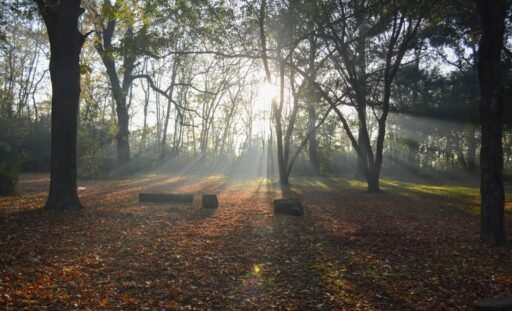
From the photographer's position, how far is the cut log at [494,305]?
14.7 ft

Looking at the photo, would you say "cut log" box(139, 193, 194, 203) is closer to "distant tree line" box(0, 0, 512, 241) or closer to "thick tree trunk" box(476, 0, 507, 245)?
"distant tree line" box(0, 0, 512, 241)

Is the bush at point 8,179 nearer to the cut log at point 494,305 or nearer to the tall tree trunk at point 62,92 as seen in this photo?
the tall tree trunk at point 62,92

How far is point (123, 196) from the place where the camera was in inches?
620

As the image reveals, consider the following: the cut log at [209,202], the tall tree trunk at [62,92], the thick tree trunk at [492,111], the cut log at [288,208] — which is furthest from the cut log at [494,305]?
the tall tree trunk at [62,92]

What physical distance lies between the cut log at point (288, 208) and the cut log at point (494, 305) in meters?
7.30

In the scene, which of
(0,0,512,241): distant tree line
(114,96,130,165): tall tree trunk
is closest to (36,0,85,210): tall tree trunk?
(0,0,512,241): distant tree line

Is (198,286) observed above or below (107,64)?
below

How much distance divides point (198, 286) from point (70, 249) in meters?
3.04

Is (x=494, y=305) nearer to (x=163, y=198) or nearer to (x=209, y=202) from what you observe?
(x=209, y=202)

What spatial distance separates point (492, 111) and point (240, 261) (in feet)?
18.5

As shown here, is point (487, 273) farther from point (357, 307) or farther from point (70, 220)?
point (70, 220)

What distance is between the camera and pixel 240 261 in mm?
7035

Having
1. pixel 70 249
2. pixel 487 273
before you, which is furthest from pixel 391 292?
pixel 70 249

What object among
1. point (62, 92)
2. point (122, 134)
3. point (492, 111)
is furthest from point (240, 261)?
point (122, 134)
